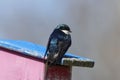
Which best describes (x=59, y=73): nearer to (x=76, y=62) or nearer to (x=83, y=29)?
(x=76, y=62)

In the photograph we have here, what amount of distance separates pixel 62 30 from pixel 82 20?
A: 160 inches

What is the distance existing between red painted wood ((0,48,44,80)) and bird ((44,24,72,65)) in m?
0.14

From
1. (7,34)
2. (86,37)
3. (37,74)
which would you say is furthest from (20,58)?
(86,37)

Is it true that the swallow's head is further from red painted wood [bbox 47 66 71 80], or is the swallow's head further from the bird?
red painted wood [bbox 47 66 71 80]

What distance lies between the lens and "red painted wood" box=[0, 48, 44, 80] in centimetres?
Result: 340

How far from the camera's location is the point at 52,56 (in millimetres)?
3207

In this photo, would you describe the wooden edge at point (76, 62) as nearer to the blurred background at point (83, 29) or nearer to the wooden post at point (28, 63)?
the wooden post at point (28, 63)

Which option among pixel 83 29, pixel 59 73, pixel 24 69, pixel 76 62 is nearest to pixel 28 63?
pixel 24 69

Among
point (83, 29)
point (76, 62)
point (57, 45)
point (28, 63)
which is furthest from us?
point (83, 29)

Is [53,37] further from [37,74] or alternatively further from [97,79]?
[97,79]

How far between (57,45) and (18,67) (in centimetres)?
40

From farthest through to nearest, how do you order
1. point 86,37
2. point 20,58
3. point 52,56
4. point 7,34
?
point 86,37
point 7,34
point 20,58
point 52,56

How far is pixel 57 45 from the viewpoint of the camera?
3219mm

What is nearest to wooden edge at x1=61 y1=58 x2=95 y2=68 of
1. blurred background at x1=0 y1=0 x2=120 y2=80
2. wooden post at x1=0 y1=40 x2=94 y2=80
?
wooden post at x1=0 y1=40 x2=94 y2=80
